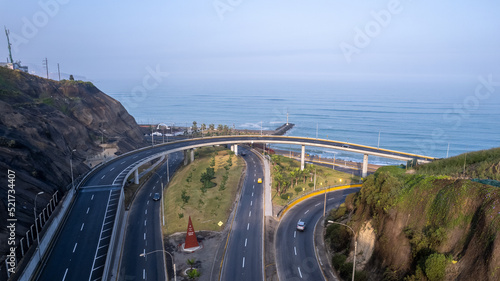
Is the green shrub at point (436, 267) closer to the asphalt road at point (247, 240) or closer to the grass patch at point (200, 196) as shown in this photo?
the asphalt road at point (247, 240)

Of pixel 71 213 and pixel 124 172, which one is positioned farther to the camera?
pixel 124 172

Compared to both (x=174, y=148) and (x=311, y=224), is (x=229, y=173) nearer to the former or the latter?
(x=174, y=148)

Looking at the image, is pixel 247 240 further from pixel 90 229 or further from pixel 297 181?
pixel 297 181

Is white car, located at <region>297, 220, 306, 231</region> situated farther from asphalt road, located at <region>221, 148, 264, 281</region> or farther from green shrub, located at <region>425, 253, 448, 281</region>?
green shrub, located at <region>425, 253, 448, 281</region>

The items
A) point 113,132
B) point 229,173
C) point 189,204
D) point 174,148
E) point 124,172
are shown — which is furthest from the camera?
point 113,132

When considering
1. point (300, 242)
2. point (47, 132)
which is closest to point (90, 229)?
point (300, 242)

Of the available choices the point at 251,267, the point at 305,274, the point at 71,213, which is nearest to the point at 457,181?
the point at 305,274
